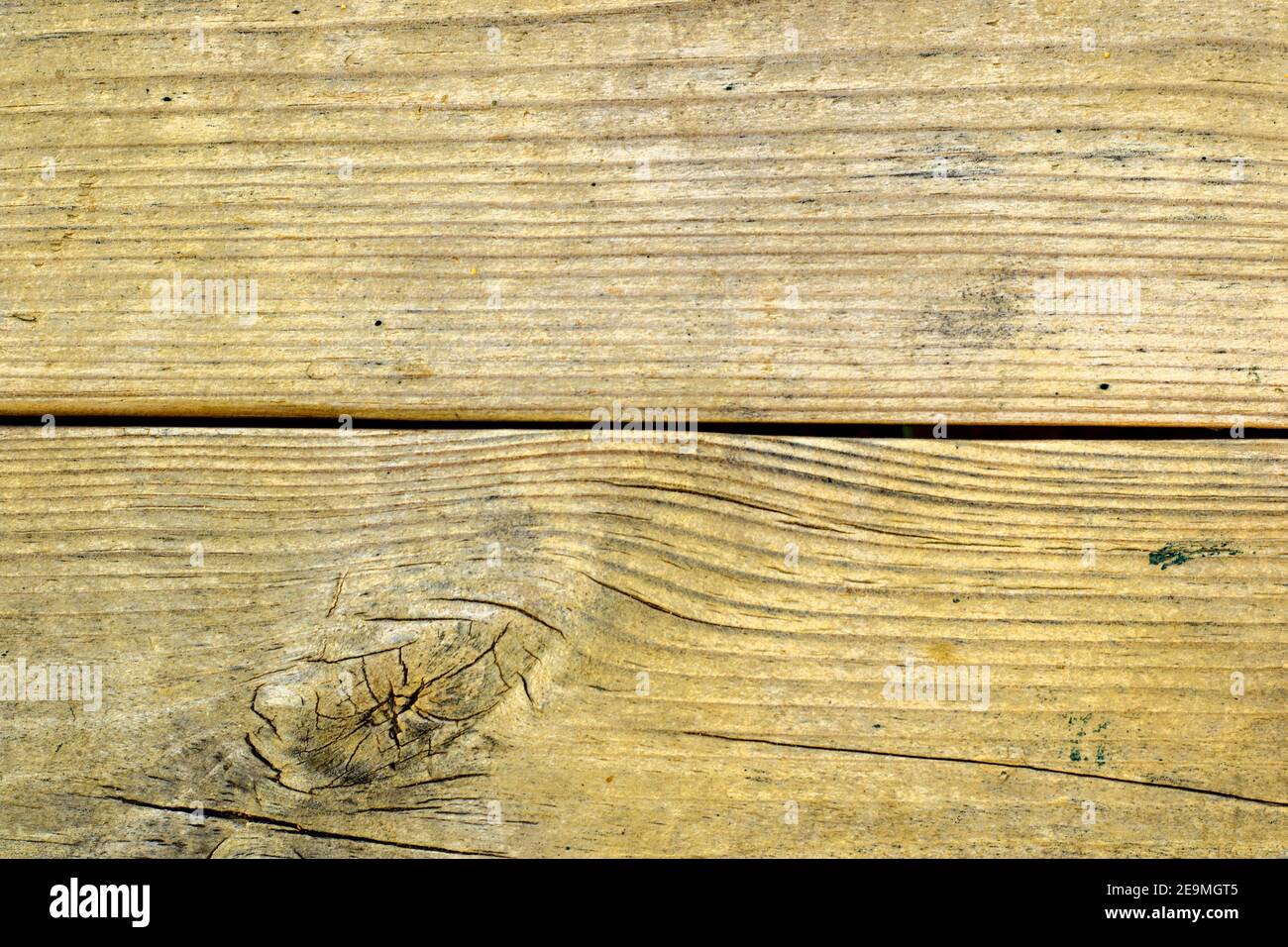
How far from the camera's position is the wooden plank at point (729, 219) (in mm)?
1214

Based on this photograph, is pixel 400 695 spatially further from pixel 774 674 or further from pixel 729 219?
pixel 729 219

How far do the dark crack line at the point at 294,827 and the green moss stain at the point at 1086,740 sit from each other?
80cm

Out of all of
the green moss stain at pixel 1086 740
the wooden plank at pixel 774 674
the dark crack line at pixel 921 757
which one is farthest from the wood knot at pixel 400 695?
the green moss stain at pixel 1086 740

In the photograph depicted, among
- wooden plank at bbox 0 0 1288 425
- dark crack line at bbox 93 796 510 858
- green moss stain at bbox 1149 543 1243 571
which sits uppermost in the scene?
wooden plank at bbox 0 0 1288 425

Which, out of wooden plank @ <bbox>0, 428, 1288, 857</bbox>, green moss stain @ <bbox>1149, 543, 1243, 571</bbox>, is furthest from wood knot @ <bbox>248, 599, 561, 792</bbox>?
green moss stain @ <bbox>1149, 543, 1243, 571</bbox>

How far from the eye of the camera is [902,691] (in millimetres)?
1210

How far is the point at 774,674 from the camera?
1.21 m

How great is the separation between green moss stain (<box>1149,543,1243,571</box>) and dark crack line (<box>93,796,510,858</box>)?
39.3 inches

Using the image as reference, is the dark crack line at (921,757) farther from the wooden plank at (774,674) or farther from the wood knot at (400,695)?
the wood knot at (400,695)

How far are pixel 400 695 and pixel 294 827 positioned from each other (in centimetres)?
24

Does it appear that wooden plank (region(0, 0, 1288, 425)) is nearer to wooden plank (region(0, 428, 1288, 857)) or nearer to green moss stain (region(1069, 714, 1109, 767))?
wooden plank (region(0, 428, 1288, 857))

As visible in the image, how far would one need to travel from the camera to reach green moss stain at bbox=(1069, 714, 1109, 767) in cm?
121
